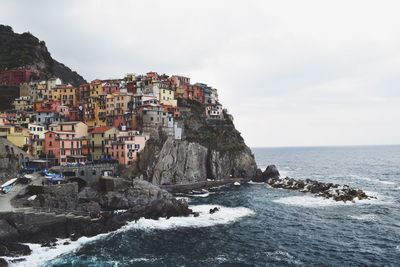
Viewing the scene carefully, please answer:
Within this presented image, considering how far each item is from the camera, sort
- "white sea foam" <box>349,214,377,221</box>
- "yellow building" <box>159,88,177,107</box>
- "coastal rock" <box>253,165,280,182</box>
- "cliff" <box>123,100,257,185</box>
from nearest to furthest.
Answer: "white sea foam" <box>349,214,377,221</box>
"cliff" <box>123,100,257,185</box>
"coastal rock" <box>253,165,280,182</box>
"yellow building" <box>159,88,177,107</box>

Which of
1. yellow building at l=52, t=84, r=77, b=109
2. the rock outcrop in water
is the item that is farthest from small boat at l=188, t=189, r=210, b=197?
yellow building at l=52, t=84, r=77, b=109

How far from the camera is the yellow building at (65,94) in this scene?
12362cm

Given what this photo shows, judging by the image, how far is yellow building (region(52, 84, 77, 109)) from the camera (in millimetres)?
123625

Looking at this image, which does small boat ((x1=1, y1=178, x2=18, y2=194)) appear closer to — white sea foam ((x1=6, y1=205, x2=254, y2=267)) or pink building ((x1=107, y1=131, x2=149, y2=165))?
white sea foam ((x1=6, y1=205, x2=254, y2=267))

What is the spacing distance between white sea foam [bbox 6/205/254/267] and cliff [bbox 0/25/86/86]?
4057 inches

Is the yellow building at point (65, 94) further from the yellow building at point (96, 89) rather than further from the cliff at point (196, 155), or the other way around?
the cliff at point (196, 155)

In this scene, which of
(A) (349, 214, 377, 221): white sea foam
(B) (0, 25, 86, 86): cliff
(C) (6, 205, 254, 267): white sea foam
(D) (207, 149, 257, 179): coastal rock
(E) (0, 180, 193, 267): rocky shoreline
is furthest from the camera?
(B) (0, 25, 86, 86): cliff

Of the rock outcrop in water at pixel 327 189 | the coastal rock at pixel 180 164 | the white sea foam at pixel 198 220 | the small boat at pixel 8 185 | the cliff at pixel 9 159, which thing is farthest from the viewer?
the coastal rock at pixel 180 164

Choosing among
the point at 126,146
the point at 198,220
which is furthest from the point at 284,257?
the point at 126,146

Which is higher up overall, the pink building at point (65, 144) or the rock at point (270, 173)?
the pink building at point (65, 144)

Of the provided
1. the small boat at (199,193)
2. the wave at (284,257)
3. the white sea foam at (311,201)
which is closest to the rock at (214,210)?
the small boat at (199,193)

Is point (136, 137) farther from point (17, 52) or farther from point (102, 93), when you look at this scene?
point (17, 52)

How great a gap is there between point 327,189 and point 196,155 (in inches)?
1538

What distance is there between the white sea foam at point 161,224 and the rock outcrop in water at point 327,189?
26232mm
